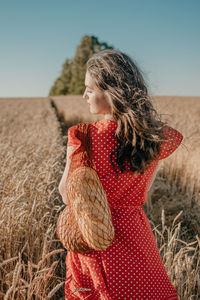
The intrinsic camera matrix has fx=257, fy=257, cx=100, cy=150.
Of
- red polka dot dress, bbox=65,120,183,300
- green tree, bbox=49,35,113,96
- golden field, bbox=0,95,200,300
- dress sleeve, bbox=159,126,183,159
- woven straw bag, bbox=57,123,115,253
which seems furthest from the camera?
green tree, bbox=49,35,113,96

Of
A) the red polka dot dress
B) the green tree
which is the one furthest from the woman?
the green tree

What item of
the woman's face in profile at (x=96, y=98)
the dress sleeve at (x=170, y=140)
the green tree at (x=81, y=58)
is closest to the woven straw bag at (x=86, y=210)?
the woman's face in profile at (x=96, y=98)

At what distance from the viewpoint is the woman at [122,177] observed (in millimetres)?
1199

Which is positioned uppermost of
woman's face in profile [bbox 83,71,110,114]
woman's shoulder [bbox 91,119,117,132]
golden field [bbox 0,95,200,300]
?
woman's face in profile [bbox 83,71,110,114]

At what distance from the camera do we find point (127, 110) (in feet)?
4.16

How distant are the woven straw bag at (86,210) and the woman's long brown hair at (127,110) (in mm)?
166

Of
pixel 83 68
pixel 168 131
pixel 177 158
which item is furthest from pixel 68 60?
pixel 168 131

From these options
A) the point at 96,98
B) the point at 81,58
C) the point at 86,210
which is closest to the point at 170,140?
the point at 96,98

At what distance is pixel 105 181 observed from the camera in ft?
4.03

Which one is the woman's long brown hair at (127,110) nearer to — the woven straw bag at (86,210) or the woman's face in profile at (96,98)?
the woman's face in profile at (96,98)

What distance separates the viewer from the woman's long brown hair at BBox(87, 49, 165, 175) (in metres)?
1.23

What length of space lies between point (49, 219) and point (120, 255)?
1183 millimetres

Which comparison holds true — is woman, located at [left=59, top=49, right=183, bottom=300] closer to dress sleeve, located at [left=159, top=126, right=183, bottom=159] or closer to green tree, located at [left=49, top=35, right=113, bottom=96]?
dress sleeve, located at [left=159, top=126, right=183, bottom=159]

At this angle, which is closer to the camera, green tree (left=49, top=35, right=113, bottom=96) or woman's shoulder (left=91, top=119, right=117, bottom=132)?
woman's shoulder (left=91, top=119, right=117, bottom=132)
